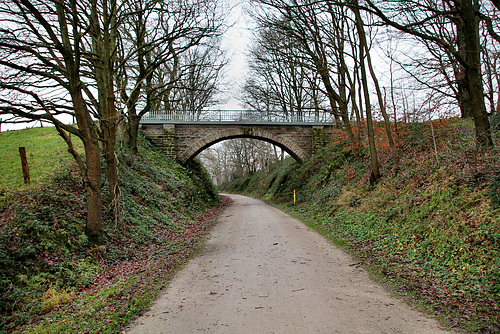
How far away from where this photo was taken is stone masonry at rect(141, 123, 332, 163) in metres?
20.0

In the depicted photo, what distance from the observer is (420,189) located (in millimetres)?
7891

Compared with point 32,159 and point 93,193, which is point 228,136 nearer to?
point 32,159

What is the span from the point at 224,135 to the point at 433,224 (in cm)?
1558

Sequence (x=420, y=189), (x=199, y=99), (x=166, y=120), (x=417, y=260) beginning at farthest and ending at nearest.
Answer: (x=199, y=99) < (x=166, y=120) < (x=420, y=189) < (x=417, y=260)

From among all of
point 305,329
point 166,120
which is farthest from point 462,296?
point 166,120

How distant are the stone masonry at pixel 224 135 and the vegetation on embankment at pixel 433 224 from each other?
8328 mm

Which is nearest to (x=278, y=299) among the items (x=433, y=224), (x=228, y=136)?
(x=433, y=224)

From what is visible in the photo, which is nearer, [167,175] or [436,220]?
[436,220]

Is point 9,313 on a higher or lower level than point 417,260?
higher

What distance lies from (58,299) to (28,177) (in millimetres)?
5242

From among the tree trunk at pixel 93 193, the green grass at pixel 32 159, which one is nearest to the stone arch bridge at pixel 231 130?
the green grass at pixel 32 159

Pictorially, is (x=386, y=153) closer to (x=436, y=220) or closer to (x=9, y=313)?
(x=436, y=220)

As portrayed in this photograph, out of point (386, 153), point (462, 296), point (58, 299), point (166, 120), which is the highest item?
point (166, 120)

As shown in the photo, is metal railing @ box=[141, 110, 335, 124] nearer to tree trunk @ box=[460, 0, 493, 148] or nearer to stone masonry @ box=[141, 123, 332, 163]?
stone masonry @ box=[141, 123, 332, 163]
